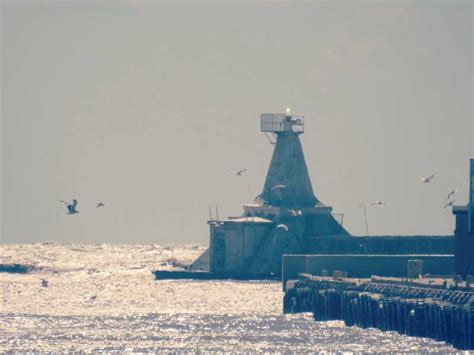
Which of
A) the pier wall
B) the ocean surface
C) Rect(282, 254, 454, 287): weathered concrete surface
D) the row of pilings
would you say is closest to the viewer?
the row of pilings

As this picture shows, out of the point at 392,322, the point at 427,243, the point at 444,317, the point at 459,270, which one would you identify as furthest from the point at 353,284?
the point at 427,243

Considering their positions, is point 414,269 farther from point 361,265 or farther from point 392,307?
point 392,307

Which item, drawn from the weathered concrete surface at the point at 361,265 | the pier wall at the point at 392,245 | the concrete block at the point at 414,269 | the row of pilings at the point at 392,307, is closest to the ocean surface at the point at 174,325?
the row of pilings at the point at 392,307

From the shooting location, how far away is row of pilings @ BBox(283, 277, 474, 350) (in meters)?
118

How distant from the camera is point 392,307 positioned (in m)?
128

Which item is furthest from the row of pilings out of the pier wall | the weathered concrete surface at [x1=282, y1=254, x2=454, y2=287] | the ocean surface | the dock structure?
the pier wall

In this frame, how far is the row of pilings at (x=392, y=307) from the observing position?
11756 cm

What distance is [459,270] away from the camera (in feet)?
478

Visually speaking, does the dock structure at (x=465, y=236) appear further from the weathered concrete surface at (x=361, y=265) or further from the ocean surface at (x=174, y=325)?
the weathered concrete surface at (x=361, y=265)

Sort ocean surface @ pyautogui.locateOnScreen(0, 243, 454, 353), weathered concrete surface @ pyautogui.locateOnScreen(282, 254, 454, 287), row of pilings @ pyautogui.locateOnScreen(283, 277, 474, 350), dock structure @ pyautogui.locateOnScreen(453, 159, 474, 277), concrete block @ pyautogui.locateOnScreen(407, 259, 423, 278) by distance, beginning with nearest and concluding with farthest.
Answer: row of pilings @ pyautogui.locateOnScreen(283, 277, 474, 350)
ocean surface @ pyautogui.locateOnScreen(0, 243, 454, 353)
dock structure @ pyautogui.locateOnScreen(453, 159, 474, 277)
concrete block @ pyautogui.locateOnScreen(407, 259, 423, 278)
weathered concrete surface @ pyautogui.locateOnScreen(282, 254, 454, 287)

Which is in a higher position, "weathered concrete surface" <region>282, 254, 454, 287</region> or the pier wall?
the pier wall

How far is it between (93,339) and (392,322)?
46.7 ft

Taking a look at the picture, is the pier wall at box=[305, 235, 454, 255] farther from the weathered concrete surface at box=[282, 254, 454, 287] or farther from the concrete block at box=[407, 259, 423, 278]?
the concrete block at box=[407, 259, 423, 278]

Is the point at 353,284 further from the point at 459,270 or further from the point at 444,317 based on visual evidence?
the point at 444,317
